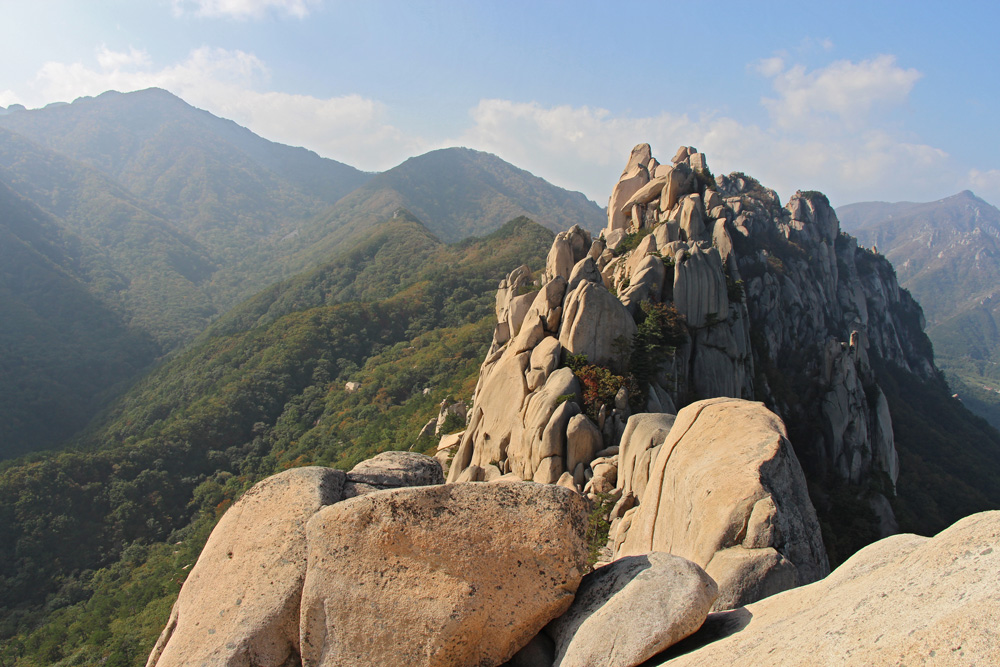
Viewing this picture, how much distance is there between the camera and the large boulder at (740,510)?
6836 mm

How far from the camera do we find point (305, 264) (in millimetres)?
193625

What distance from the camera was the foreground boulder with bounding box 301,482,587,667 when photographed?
191 inches

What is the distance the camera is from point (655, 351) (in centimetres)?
2309

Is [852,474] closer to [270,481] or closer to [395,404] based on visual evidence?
[270,481]

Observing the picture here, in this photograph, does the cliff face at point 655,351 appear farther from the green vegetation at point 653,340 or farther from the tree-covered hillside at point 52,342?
the tree-covered hillside at point 52,342

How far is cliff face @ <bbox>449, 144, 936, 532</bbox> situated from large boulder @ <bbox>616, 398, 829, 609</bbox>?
9.14 meters

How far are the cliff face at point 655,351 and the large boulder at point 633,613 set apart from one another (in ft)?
43.1

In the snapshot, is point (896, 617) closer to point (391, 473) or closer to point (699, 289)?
point (391, 473)

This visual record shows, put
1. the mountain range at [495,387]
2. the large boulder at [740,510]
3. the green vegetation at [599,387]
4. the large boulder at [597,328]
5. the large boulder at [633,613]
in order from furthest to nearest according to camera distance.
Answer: the mountain range at [495,387]
the large boulder at [597,328]
the green vegetation at [599,387]
the large boulder at [740,510]
the large boulder at [633,613]

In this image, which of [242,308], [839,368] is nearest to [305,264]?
[242,308]

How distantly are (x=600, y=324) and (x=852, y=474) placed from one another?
24390 mm

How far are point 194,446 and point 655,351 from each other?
58787 millimetres

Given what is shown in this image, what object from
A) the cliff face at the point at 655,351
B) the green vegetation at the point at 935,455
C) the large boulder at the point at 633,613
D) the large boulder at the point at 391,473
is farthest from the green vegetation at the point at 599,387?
the green vegetation at the point at 935,455

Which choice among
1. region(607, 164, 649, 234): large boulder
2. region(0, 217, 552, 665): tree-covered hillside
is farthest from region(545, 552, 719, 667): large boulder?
region(607, 164, 649, 234): large boulder
